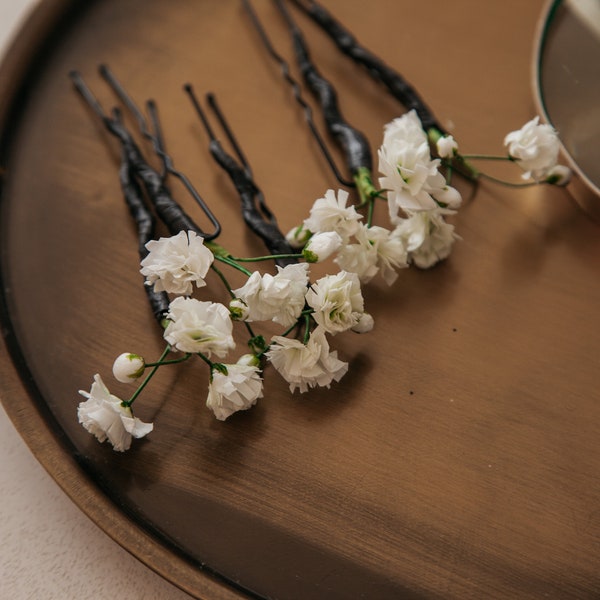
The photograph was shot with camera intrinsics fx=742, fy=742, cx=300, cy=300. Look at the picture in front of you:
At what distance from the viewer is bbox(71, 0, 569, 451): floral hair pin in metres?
0.52

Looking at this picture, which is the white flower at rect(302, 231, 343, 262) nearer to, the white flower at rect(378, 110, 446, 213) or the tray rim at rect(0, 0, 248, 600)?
the white flower at rect(378, 110, 446, 213)

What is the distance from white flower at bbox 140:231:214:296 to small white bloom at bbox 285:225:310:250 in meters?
0.10

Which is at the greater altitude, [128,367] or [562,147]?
[128,367]

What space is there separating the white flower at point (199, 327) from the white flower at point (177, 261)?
23 millimetres

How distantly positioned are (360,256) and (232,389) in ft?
0.48

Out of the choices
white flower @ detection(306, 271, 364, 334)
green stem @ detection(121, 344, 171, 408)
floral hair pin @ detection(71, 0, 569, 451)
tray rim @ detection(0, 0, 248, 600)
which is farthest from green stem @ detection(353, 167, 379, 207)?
Answer: tray rim @ detection(0, 0, 248, 600)

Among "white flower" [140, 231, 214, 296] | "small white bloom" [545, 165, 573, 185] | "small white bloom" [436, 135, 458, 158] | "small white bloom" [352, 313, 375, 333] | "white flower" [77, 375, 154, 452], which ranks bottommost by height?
"small white bloom" [545, 165, 573, 185]

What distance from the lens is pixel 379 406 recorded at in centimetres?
57

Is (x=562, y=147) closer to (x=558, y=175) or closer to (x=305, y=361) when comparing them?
(x=558, y=175)

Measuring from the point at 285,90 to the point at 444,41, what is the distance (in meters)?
0.18

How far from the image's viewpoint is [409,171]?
566 millimetres

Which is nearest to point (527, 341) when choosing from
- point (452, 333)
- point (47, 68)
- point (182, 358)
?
point (452, 333)

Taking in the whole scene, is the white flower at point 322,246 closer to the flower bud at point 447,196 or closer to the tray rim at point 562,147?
the flower bud at point 447,196

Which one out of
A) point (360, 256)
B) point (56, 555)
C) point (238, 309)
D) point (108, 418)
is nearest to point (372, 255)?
point (360, 256)
